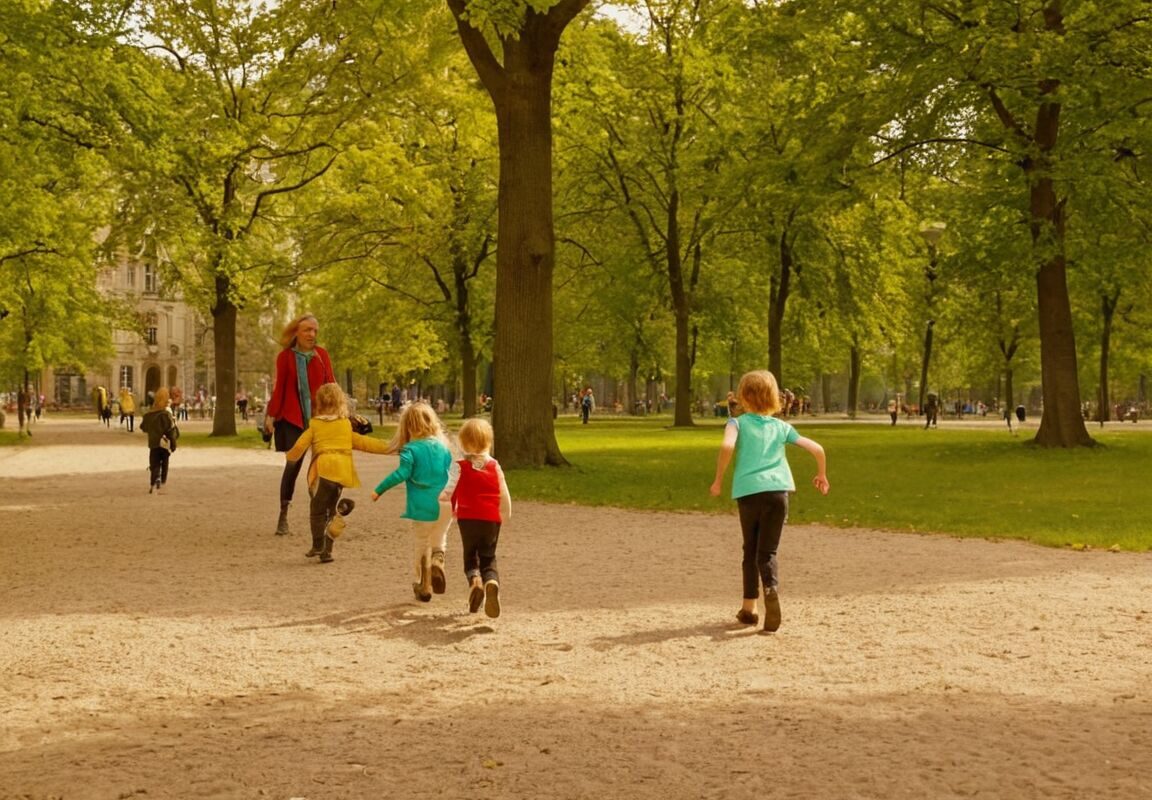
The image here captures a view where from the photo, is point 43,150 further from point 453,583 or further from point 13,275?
point 13,275

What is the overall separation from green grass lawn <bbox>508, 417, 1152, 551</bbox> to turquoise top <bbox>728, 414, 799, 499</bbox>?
5.18m

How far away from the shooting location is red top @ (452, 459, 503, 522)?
24.0 ft

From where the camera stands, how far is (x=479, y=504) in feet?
24.0

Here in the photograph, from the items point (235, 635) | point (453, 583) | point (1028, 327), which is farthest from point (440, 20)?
point (1028, 327)

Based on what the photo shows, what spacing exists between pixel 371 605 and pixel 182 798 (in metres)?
3.86

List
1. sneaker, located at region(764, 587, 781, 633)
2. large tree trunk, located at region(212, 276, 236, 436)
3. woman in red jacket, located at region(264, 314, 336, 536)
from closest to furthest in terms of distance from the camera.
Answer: sneaker, located at region(764, 587, 781, 633), woman in red jacket, located at region(264, 314, 336, 536), large tree trunk, located at region(212, 276, 236, 436)

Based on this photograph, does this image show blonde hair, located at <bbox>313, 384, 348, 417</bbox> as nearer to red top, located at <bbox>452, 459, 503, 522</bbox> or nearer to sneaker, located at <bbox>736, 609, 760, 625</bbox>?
red top, located at <bbox>452, 459, 503, 522</bbox>

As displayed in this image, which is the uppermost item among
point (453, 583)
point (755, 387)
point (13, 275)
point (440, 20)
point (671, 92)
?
point (671, 92)

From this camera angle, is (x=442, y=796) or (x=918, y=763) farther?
(x=918, y=763)

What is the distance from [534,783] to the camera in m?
4.15

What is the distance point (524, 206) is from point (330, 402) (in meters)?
9.16

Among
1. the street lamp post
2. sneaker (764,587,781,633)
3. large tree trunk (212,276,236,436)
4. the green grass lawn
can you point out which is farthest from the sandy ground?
large tree trunk (212,276,236,436)

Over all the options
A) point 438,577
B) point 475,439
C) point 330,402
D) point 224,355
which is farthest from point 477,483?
point 224,355

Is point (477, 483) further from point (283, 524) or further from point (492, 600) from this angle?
point (283, 524)
